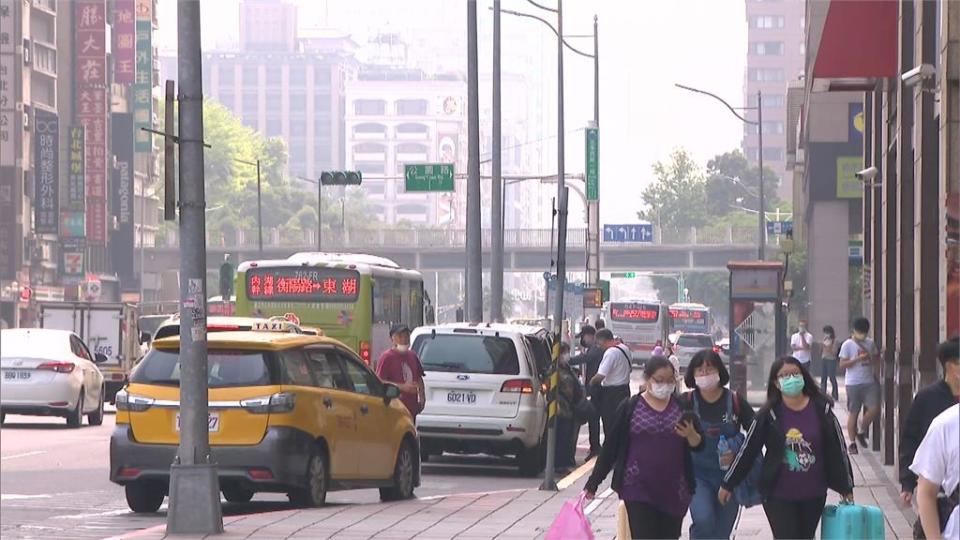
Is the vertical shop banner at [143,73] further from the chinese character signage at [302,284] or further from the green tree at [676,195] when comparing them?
the chinese character signage at [302,284]

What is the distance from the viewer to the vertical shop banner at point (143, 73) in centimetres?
10750

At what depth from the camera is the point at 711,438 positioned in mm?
10859

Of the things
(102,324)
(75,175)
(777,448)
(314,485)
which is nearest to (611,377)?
(314,485)

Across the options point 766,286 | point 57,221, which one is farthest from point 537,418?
point 57,221

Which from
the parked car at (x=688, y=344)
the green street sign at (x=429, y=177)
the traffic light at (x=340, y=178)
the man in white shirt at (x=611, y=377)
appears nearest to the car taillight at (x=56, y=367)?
the man in white shirt at (x=611, y=377)

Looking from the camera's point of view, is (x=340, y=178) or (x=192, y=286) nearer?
(x=192, y=286)

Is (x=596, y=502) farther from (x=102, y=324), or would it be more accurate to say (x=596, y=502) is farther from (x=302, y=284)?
(x=102, y=324)

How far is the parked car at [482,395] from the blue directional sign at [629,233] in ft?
263

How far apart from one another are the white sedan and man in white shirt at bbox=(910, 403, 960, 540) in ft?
79.3

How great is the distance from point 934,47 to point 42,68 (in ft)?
258

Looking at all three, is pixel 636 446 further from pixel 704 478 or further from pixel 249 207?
pixel 249 207

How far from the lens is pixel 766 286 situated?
3950cm

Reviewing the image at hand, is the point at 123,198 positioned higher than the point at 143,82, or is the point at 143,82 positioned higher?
the point at 143,82

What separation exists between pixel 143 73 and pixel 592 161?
42.7m
